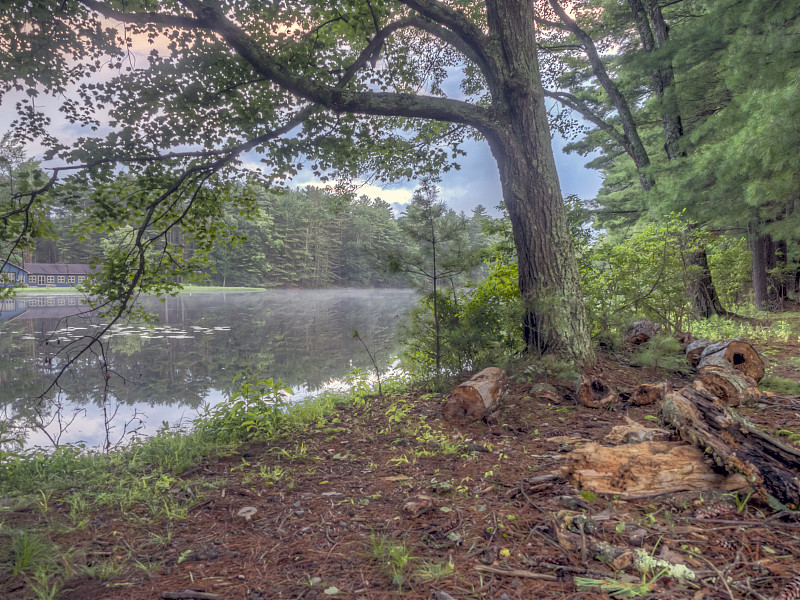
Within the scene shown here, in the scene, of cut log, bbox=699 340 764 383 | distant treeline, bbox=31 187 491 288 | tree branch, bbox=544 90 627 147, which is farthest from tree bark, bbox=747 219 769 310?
distant treeline, bbox=31 187 491 288

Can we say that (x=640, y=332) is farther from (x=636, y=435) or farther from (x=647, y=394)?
(x=636, y=435)

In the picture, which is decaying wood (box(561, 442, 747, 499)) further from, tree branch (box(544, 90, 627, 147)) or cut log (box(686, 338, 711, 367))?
tree branch (box(544, 90, 627, 147))

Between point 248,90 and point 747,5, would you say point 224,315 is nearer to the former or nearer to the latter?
point 248,90

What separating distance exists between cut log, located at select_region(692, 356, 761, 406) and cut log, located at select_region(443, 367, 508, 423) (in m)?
1.69

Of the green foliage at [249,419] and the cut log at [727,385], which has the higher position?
the cut log at [727,385]

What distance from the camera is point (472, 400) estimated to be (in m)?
3.75

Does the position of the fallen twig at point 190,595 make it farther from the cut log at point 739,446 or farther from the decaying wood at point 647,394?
the decaying wood at point 647,394

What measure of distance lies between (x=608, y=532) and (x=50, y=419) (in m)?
8.05

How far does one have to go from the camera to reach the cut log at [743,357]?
415cm

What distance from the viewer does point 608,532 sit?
182 cm

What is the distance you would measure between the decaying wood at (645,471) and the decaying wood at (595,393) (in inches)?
61.2

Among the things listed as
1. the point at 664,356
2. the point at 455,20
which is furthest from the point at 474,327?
the point at 455,20

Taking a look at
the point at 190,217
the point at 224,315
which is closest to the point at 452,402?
the point at 190,217

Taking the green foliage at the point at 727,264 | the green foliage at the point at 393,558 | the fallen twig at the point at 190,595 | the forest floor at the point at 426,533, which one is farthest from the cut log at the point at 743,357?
the green foliage at the point at 727,264
